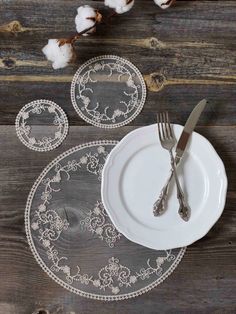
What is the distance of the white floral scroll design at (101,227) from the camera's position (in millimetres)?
1033

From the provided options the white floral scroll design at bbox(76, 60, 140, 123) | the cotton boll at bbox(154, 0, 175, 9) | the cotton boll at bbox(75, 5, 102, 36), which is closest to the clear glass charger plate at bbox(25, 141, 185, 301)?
the white floral scroll design at bbox(76, 60, 140, 123)

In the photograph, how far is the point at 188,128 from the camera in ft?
3.37

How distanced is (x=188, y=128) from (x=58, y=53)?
29 centimetres

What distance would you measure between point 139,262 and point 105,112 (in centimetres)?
31

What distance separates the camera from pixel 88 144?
3.45 feet

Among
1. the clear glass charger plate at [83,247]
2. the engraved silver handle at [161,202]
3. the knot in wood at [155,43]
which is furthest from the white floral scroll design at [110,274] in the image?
the knot in wood at [155,43]

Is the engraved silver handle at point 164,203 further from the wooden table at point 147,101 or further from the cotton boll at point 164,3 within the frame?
the cotton boll at point 164,3

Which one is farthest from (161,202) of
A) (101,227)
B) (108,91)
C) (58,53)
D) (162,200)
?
(58,53)

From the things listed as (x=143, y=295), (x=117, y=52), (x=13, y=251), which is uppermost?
(x=117, y=52)

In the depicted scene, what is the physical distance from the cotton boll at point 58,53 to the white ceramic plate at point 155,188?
19 centimetres

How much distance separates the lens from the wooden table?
1022mm

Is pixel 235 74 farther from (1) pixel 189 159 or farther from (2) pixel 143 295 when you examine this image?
(2) pixel 143 295

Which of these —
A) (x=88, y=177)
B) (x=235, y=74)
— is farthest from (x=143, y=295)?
(x=235, y=74)

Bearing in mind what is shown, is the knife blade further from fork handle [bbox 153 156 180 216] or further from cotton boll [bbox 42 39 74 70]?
cotton boll [bbox 42 39 74 70]
